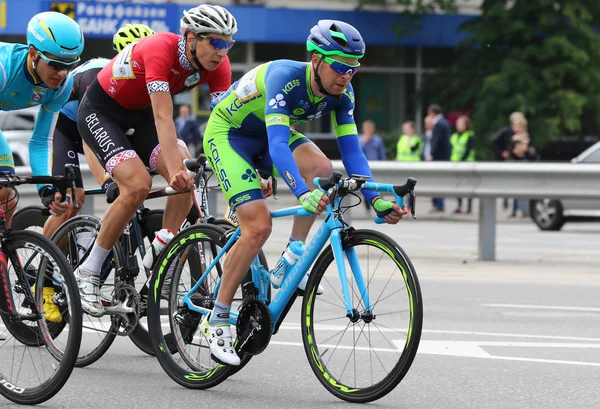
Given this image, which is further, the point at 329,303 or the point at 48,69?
the point at 48,69

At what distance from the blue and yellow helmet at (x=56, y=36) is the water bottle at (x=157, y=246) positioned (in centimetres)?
114

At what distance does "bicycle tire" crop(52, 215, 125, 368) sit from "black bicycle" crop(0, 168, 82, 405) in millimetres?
874

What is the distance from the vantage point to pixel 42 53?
21.8ft

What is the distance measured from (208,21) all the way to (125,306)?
1.57 m

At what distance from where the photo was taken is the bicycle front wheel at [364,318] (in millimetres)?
5918

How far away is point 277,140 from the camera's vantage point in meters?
6.14

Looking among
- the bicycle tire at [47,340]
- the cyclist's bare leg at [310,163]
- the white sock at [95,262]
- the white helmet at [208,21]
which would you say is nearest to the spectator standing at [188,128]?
the white sock at [95,262]

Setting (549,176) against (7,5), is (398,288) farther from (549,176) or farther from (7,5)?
(7,5)

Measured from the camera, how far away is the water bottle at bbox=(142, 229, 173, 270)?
7207 millimetres

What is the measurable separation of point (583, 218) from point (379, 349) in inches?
552

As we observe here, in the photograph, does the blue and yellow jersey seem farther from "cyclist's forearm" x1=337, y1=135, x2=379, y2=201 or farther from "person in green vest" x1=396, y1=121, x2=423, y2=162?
"person in green vest" x1=396, y1=121, x2=423, y2=162

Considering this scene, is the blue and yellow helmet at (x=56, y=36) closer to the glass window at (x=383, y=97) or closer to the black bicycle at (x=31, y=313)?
the black bicycle at (x=31, y=313)

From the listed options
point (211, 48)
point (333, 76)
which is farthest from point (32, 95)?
point (333, 76)

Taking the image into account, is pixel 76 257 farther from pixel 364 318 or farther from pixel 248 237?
pixel 364 318
